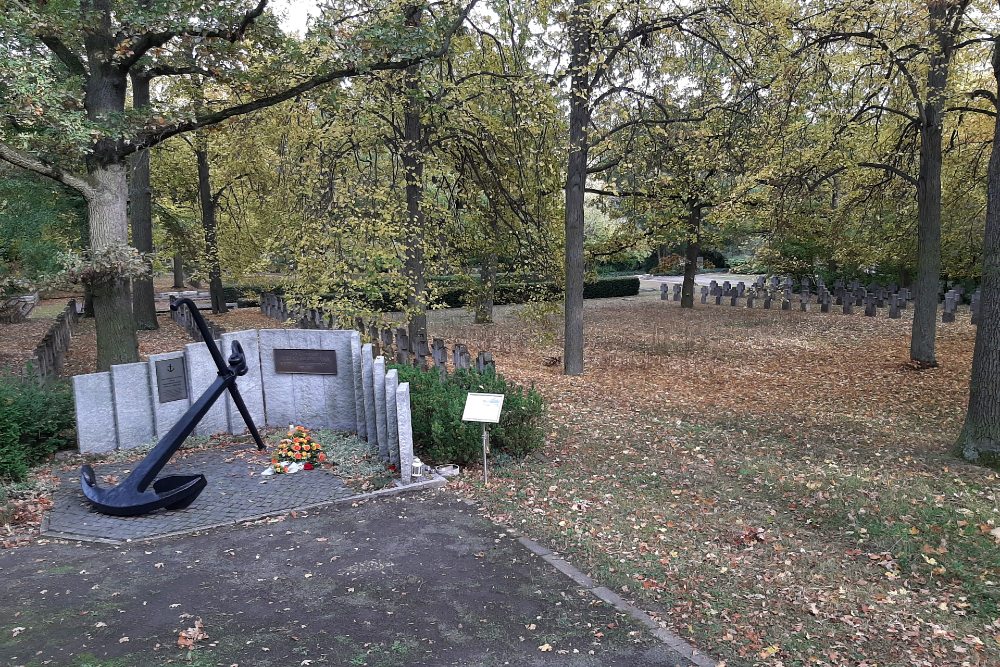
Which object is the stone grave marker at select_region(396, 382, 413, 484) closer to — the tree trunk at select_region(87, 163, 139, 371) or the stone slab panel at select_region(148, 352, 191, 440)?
the stone slab panel at select_region(148, 352, 191, 440)

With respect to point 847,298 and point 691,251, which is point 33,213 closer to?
point 691,251

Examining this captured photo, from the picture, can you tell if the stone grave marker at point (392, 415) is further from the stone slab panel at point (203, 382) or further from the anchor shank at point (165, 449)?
the stone slab panel at point (203, 382)

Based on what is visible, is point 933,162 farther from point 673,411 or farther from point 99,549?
point 99,549

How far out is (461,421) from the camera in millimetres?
8289

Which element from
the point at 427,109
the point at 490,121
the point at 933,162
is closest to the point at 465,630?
the point at 427,109

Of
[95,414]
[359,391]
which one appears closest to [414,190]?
[359,391]

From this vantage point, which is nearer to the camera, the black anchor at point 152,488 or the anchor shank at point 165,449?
the black anchor at point 152,488

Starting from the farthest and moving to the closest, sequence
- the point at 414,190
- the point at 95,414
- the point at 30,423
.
A: the point at 414,190 → the point at 95,414 → the point at 30,423

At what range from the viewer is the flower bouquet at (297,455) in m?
8.48

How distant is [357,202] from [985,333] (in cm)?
1009

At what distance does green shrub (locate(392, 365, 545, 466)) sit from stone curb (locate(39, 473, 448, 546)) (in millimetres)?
492

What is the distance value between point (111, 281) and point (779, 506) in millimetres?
9896

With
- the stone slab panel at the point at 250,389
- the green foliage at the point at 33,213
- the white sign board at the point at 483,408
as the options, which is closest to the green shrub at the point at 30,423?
the stone slab panel at the point at 250,389

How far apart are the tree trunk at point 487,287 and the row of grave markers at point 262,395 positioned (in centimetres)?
671
